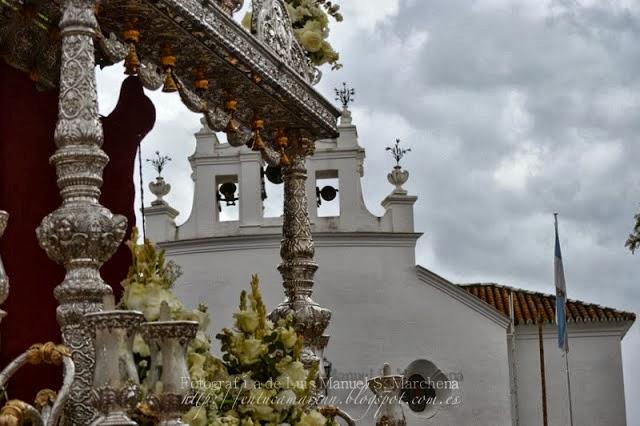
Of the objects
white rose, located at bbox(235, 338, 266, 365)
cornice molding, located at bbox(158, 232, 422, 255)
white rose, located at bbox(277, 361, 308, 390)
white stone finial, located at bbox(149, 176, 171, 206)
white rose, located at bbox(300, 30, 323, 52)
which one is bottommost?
white rose, located at bbox(277, 361, 308, 390)

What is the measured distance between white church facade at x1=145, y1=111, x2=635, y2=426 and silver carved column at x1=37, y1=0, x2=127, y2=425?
22.9 metres

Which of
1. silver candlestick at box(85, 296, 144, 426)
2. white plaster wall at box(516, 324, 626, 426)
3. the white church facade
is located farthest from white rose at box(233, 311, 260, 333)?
white plaster wall at box(516, 324, 626, 426)

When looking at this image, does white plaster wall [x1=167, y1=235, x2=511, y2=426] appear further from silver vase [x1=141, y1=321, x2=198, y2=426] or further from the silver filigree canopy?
silver vase [x1=141, y1=321, x2=198, y2=426]

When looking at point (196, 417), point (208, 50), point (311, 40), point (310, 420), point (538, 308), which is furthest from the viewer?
point (538, 308)

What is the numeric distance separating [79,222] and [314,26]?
4835 millimetres

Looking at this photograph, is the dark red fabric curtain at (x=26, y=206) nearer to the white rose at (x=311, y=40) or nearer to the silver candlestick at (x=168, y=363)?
the white rose at (x=311, y=40)

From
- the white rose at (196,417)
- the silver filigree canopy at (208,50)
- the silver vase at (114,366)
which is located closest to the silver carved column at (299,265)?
the silver filigree canopy at (208,50)

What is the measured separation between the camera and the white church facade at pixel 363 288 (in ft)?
100.0

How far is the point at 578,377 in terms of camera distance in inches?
1337

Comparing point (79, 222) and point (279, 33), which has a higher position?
point (279, 33)

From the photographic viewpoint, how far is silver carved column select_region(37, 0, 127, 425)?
647 centimetres

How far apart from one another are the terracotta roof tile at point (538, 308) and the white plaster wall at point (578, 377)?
0.26m

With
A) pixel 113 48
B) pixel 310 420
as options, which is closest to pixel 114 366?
pixel 310 420

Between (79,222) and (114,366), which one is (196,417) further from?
(114,366)
